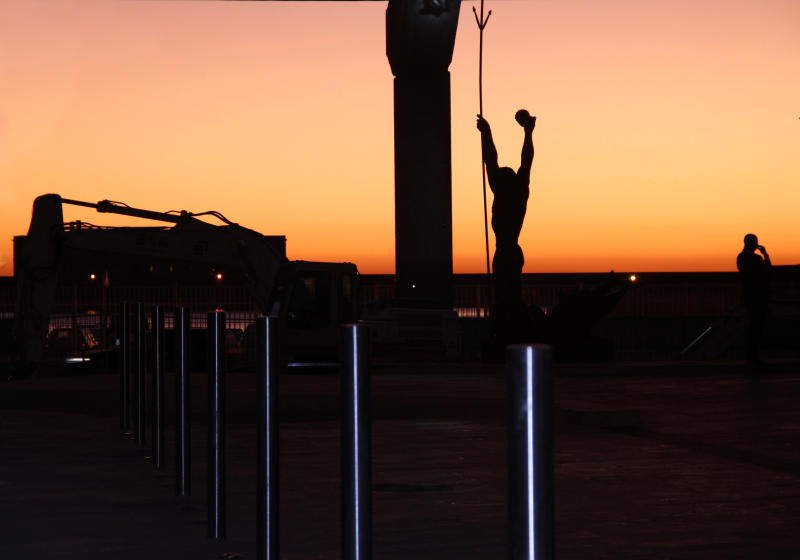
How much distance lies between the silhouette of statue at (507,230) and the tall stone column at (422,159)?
12.5m

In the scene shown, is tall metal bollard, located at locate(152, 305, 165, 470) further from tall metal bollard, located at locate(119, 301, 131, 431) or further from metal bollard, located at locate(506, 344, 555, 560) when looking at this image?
metal bollard, located at locate(506, 344, 555, 560)

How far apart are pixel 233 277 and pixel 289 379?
87.3ft

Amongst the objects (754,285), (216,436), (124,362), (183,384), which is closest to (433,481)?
(183,384)

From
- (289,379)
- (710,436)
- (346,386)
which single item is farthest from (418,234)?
(346,386)

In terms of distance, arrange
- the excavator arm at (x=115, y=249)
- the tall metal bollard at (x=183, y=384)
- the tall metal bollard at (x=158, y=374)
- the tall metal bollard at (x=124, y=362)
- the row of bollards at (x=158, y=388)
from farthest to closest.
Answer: the excavator arm at (x=115, y=249)
the tall metal bollard at (x=124, y=362)
the tall metal bollard at (x=158, y=374)
the row of bollards at (x=158, y=388)
the tall metal bollard at (x=183, y=384)

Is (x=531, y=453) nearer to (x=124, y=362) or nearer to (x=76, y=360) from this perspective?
(x=124, y=362)

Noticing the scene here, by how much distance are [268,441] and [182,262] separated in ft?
55.2

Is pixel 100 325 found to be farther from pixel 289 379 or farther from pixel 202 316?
pixel 289 379

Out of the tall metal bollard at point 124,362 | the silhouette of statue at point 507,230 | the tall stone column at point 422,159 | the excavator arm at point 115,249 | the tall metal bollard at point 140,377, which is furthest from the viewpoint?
the tall stone column at point 422,159

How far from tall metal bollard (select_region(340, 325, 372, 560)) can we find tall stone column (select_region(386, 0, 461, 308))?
34.0m

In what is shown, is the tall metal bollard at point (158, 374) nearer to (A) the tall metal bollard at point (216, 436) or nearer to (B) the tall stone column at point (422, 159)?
(A) the tall metal bollard at point (216, 436)

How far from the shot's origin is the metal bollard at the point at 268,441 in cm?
536

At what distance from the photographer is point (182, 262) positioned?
21875 millimetres

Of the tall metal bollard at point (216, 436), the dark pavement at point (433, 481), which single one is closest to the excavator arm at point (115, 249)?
the dark pavement at point (433, 481)
